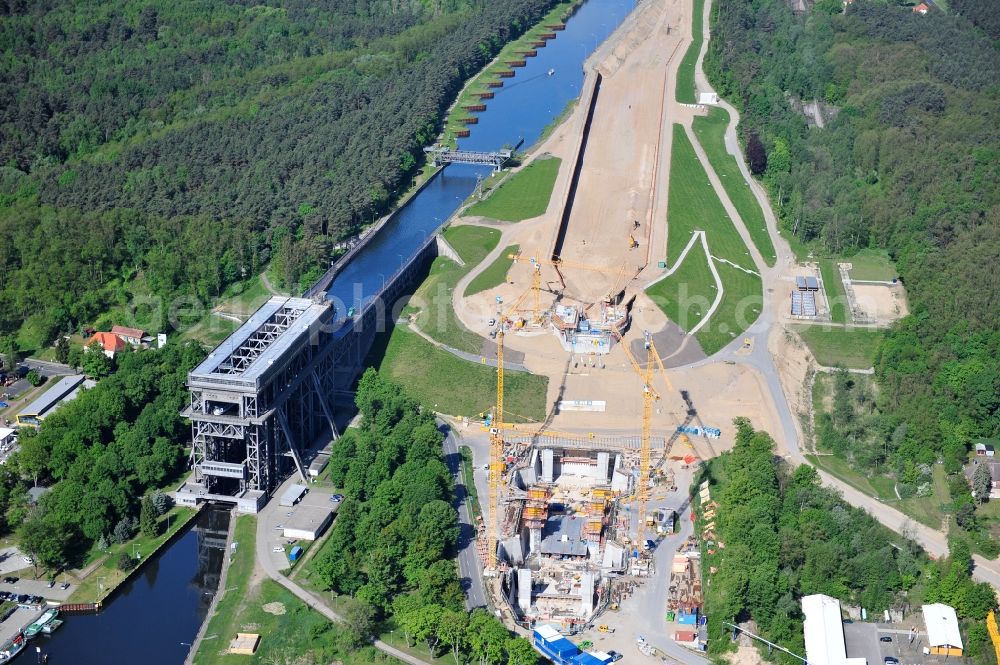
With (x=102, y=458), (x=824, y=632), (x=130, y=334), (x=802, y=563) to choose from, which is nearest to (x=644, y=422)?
(x=802, y=563)

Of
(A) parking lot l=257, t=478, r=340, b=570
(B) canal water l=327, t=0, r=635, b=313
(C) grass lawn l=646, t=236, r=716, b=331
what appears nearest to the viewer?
(A) parking lot l=257, t=478, r=340, b=570

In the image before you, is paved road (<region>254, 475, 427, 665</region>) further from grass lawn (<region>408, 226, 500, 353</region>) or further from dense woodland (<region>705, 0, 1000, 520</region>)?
dense woodland (<region>705, 0, 1000, 520</region>)

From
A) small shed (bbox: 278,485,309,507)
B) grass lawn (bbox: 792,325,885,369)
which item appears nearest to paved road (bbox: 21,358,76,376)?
small shed (bbox: 278,485,309,507)

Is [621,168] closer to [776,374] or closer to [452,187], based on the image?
[452,187]

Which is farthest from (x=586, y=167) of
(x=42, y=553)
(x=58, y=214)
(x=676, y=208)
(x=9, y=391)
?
(x=42, y=553)

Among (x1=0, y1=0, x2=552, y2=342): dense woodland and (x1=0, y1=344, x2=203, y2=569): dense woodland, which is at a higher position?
(x1=0, y1=0, x2=552, y2=342): dense woodland

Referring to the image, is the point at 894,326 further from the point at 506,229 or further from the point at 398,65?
the point at 398,65
